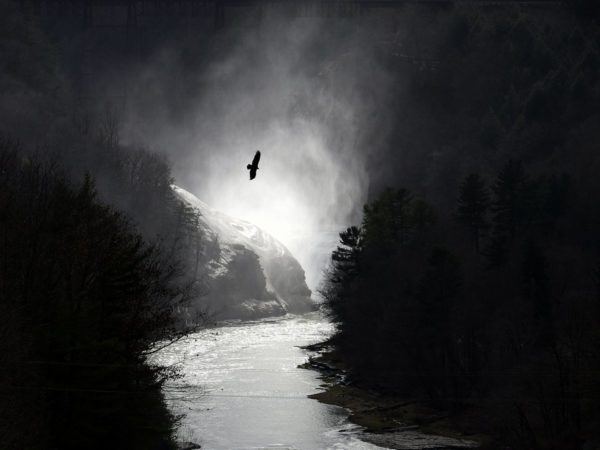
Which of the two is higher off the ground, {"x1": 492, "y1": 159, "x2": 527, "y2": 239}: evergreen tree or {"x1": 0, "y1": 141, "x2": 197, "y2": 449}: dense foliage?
{"x1": 492, "y1": 159, "x2": 527, "y2": 239}: evergreen tree

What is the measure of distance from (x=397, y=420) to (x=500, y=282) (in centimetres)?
2056

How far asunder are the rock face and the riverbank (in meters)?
53.9

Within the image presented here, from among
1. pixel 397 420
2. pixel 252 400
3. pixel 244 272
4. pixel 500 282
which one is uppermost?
pixel 244 272

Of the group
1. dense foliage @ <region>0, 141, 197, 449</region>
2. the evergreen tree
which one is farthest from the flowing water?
the evergreen tree

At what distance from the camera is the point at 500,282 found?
71688mm

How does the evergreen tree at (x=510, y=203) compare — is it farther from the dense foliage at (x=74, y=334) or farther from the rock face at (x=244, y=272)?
the dense foliage at (x=74, y=334)

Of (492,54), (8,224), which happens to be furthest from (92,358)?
(492,54)

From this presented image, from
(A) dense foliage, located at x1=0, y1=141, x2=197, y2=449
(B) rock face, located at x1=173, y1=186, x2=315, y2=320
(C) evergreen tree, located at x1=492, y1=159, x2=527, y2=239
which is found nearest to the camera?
(A) dense foliage, located at x1=0, y1=141, x2=197, y2=449

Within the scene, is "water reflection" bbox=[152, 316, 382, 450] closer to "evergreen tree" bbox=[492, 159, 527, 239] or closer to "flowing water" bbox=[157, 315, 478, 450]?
"flowing water" bbox=[157, 315, 478, 450]

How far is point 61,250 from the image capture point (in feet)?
116

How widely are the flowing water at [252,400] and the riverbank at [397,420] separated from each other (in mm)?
783

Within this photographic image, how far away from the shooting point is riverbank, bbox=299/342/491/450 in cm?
4978

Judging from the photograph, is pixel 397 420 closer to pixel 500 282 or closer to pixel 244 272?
pixel 500 282

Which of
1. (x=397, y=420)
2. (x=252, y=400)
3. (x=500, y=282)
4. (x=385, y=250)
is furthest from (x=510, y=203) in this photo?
(x=252, y=400)
